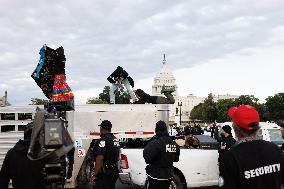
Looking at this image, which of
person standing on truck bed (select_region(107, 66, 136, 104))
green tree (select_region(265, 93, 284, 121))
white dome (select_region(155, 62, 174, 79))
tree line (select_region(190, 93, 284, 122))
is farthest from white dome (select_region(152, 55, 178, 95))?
person standing on truck bed (select_region(107, 66, 136, 104))

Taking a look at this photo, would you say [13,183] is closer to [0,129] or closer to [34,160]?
[34,160]

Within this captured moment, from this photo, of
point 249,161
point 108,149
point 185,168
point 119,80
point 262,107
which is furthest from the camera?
point 262,107

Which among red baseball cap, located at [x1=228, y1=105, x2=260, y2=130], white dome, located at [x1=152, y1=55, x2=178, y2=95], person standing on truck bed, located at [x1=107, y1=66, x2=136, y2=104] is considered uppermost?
white dome, located at [x1=152, y1=55, x2=178, y2=95]

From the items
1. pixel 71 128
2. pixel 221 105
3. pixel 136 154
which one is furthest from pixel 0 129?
pixel 221 105

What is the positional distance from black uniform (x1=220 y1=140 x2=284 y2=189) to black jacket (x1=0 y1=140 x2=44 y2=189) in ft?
5.76

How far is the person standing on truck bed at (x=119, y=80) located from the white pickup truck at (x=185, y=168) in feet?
8.93

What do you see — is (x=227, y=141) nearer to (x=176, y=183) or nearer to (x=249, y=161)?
(x=176, y=183)

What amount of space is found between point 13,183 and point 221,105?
419ft

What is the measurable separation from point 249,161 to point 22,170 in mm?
2100

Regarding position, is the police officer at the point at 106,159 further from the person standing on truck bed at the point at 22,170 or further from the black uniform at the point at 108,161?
the person standing on truck bed at the point at 22,170

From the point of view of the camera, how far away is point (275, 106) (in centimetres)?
10775

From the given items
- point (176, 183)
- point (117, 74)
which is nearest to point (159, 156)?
point (176, 183)

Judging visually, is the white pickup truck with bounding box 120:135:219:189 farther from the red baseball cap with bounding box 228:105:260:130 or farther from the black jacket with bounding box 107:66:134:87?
the red baseball cap with bounding box 228:105:260:130

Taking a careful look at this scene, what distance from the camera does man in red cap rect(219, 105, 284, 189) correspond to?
11.0ft
